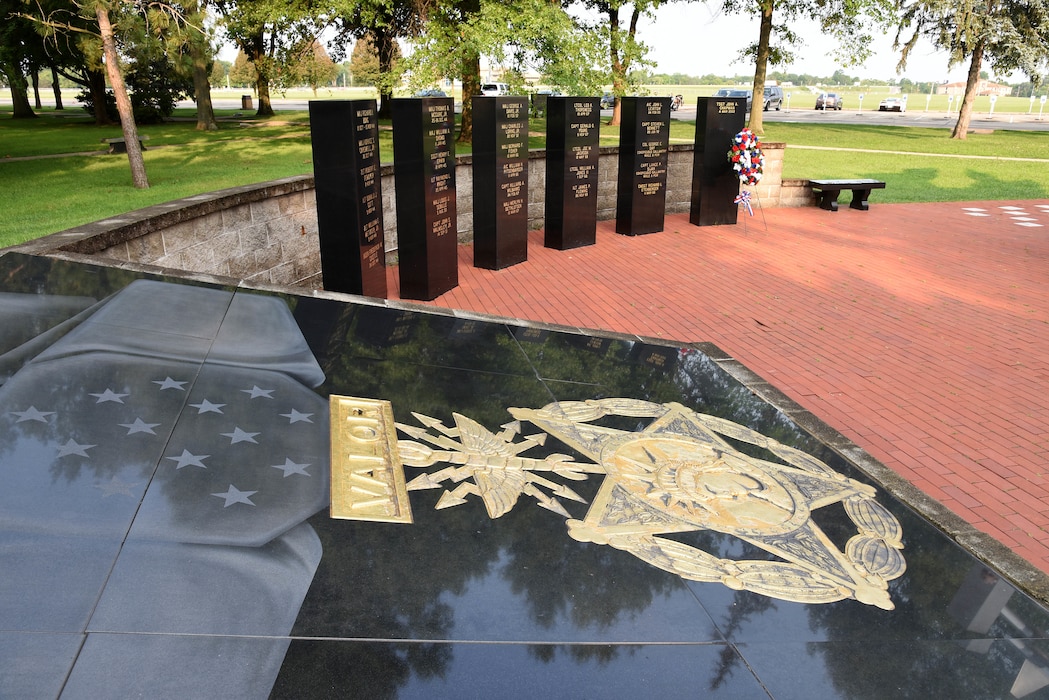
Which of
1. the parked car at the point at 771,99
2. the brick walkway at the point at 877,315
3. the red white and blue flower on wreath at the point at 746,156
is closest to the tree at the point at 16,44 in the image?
the brick walkway at the point at 877,315

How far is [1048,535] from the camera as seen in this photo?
4.24 meters

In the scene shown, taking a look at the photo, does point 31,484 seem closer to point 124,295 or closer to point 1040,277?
point 124,295

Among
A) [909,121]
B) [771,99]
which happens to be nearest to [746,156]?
[909,121]

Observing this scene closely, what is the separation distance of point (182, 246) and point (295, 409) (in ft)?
13.0

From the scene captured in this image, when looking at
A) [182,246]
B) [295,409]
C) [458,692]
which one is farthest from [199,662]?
[182,246]

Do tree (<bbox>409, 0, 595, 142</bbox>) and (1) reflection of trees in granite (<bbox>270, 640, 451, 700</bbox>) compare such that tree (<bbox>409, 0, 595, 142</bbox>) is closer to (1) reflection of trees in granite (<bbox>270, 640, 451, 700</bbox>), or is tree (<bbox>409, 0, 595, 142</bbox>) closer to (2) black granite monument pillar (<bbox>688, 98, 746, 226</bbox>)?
(2) black granite monument pillar (<bbox>688, 98, 746, 226</bbox>)

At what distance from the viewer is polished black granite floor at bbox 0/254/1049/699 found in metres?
2.28

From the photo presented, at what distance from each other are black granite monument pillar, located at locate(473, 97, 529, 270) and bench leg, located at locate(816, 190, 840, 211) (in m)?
7.62

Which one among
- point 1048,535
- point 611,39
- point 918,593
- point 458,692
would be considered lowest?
point 1048,535

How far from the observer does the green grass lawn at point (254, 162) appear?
35.2 feet

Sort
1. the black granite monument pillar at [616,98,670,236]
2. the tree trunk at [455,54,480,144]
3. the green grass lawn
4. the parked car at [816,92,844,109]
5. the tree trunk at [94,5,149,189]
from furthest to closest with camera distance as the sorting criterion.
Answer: the parked car at [816,92,844,109] → the tree trunk at [455,54,480,144] → the black granite monument pillar at [616,98,670,236] → the tree trunk at [94,5,149,189] → the green grass lawn

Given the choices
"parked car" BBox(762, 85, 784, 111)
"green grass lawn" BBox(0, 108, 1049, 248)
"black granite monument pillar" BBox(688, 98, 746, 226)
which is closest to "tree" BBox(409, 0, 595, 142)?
"green grass lawn" BBox(0, 108, 1049, 248)

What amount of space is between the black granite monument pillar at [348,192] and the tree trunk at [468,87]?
9166 millimetres

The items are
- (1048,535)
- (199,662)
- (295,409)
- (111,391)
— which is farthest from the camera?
(1048,535)
